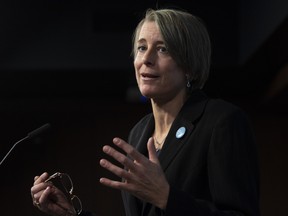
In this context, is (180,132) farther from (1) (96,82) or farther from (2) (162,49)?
(1) (96,82)

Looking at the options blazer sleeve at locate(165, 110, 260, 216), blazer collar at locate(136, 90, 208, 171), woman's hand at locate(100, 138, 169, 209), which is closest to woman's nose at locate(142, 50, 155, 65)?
blazer collar at locate(136, 90, 208, 171)

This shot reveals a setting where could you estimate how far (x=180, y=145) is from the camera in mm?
1492

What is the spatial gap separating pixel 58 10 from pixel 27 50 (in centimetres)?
43

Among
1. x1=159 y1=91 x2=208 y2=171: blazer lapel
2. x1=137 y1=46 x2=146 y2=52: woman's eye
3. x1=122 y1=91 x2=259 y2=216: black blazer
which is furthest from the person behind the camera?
x1=137 y1=46 x2=146 y2=52: woman's eye

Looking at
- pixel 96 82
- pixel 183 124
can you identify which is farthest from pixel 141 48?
pixel 96 82

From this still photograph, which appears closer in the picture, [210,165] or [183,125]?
[210,165]

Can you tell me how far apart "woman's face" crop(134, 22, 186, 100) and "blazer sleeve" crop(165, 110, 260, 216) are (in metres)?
0.19

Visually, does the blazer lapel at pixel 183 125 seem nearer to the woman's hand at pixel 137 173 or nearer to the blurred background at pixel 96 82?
the woman's hand at pixel 137 173

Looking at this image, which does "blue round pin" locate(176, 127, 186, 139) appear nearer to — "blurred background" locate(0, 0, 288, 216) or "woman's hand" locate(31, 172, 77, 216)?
"woman's hand" locate(31, 172, 77, 216)

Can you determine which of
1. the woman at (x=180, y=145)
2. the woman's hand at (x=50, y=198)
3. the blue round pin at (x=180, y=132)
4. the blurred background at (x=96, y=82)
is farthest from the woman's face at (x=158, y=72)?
the blurred background at (x=96, y=82)

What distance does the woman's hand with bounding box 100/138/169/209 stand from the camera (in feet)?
3.91

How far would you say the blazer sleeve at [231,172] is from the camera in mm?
1350

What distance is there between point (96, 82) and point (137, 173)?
4.42 meters

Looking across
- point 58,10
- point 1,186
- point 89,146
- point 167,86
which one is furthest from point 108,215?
point 167,86
